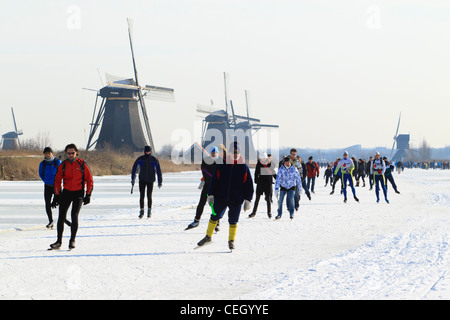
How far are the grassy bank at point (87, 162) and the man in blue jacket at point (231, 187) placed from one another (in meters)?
24.5

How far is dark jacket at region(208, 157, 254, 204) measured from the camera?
8.88 metres

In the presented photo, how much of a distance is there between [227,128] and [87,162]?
142 ft

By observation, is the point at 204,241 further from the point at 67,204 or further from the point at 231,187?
the point at 67,204

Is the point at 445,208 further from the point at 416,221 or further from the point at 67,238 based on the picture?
the point at 67,238

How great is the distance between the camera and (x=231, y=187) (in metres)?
8.89

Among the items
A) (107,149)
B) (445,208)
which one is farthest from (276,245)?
(107,149)

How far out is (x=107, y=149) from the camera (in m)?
55.7

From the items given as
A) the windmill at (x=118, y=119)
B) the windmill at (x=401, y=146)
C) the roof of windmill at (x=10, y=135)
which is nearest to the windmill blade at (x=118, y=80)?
the windmill at (x=118, y=119)

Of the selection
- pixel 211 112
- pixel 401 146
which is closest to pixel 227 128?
pixel 211 112

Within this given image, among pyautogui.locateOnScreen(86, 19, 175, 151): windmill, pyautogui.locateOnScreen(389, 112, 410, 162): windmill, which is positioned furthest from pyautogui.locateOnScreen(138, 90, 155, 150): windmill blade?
pyautogui.locateOnScreen(389, 112, 410, 162): windmill

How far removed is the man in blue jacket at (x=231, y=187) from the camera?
8.86 meters

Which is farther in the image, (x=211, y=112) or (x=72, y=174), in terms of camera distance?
(x=211, y=112)
